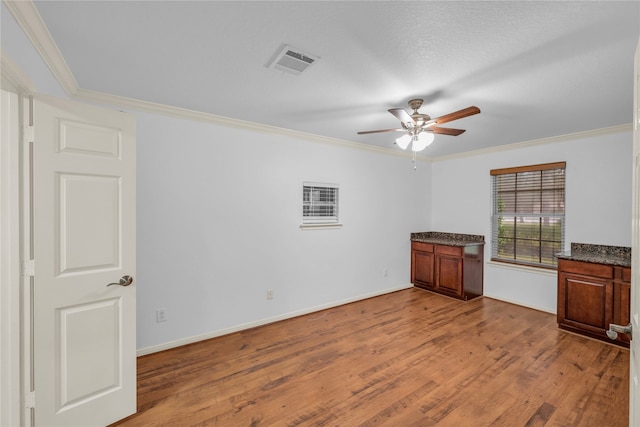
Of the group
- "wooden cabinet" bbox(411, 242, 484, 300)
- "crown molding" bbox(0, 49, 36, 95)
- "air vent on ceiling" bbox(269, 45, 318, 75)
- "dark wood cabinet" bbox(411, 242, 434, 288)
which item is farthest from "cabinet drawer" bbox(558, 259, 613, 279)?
"crown molding" bbox(0, 49, 36, 95)

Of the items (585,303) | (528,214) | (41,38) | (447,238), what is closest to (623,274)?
(585,303)

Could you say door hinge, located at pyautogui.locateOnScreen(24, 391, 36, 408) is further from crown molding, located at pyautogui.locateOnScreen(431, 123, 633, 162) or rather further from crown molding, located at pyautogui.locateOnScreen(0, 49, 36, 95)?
crown molding, located at pyautogui.locateOnScreen(431, 123, 633, 162)

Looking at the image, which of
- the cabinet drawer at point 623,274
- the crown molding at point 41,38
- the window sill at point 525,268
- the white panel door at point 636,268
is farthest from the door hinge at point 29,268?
the window sill at point 525,268

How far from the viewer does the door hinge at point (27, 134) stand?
160cm

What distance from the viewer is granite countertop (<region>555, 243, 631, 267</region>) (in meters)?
3.18

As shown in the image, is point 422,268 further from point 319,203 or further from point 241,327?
point 241,327

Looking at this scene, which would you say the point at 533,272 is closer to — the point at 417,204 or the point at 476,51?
the point at 417,204

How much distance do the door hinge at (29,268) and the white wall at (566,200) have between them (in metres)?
5.40

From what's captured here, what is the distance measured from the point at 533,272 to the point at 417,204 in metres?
2.03

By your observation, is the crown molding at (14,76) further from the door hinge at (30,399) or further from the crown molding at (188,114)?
the door hinge at (30,399)

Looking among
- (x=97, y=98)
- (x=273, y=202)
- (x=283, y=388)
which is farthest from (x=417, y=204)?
(x=97, y=98)

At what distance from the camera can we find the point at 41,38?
5.52ft

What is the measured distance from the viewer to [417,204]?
534 centimetres

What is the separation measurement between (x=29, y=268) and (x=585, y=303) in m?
5.02
